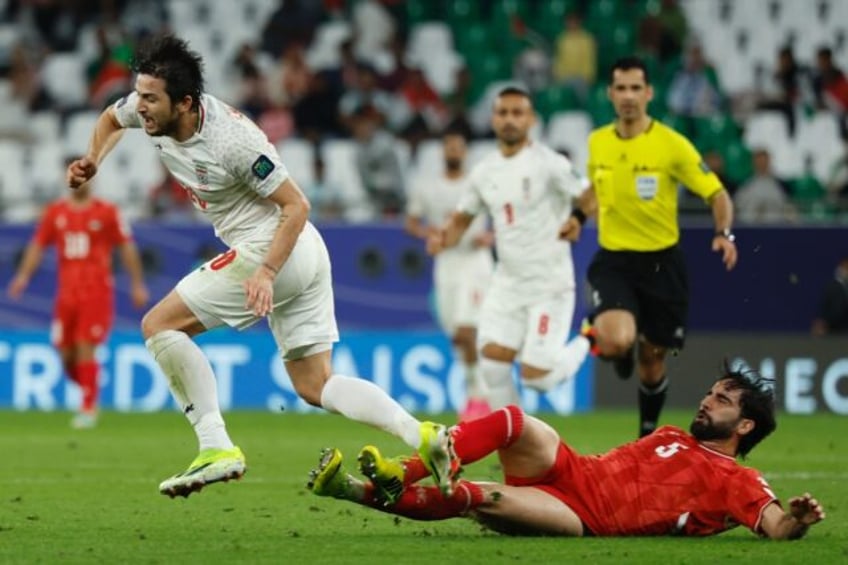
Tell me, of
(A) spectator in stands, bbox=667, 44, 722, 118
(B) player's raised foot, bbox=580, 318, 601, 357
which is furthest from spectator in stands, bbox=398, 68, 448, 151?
(B) player's raised foot, bbox=580, 318, 601, 357

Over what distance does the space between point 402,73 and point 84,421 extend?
7328mm

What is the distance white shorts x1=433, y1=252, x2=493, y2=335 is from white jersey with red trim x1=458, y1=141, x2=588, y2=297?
138 inches

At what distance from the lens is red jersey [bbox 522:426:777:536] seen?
8031 millimetres

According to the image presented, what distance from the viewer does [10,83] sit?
22391 mm

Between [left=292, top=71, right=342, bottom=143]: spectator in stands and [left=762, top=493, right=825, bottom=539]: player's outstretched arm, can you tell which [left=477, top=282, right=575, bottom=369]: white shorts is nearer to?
[left=762, top=493, right=825, bottom=539]: player's outstretched arm

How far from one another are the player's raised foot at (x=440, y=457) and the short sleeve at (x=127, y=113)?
92.8 inches

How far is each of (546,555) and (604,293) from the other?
15.7 feet

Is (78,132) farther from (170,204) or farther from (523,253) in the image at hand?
(523,253)

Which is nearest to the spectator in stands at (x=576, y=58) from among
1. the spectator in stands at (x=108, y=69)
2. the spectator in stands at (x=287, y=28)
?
the spectator in stands at (x=287, y=28)

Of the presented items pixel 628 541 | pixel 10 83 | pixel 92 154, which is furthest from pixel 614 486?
pixel 10 83

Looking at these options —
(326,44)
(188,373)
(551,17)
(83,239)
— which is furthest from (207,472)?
(551,17)

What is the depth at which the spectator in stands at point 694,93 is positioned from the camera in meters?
21.4

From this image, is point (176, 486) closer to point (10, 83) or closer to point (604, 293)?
point (604, 293)

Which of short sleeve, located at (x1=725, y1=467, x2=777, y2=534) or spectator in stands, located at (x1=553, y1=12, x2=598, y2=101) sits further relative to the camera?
spectator in stands, located at (x1=553, y1=12, x2=598, y2=101)
